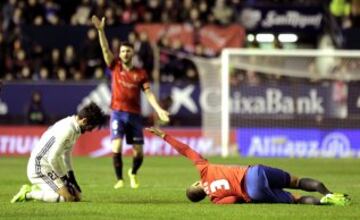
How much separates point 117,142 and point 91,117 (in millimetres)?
4503

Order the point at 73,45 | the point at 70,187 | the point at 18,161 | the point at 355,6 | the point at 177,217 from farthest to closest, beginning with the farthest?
the point at 355,6, the point at 73,45, the point at 18,161, the point at 70,187, the point at 177,217

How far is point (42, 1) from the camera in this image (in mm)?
34500

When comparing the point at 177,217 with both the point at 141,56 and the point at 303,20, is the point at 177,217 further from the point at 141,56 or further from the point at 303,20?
the point at 303,20

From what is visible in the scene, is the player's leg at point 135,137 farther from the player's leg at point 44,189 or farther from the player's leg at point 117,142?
the player's leg at point 44,189

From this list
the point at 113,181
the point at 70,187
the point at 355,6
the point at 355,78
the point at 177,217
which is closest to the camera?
the point at 177,217

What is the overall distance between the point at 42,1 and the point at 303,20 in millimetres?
8537

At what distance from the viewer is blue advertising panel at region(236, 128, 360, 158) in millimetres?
30125

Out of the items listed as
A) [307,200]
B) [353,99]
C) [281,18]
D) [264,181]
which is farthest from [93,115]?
[281,18]

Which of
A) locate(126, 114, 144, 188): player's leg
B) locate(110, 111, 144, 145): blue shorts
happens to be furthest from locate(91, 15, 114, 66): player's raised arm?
locate(126, 114, 144, 188): player's leg

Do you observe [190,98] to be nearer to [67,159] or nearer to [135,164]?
[135,164]

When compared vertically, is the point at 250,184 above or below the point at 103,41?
below

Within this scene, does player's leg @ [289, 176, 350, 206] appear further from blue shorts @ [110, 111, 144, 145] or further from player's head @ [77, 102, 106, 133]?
blue shorts @ [110, 111, 144, 145]

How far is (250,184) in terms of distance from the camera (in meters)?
14.2

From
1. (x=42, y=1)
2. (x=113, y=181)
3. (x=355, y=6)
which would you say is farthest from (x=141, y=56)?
(x=113, y=181)
